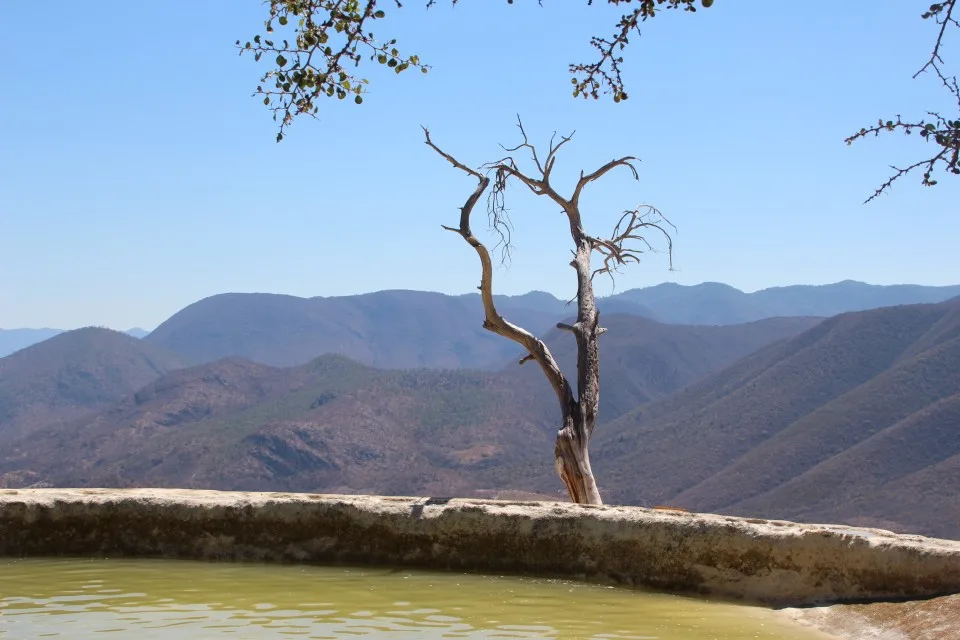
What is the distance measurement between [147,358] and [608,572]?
8130cm

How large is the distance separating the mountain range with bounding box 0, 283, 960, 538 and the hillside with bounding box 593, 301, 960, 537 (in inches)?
3.1

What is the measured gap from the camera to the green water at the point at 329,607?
4.14 meters

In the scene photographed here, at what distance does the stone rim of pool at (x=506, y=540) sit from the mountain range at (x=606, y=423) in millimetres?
25427

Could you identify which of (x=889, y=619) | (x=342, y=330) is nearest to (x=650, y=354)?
(x=889, y=619)

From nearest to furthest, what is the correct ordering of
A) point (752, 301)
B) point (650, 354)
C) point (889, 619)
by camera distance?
point (889, 619) < point (650, 354) < point (752, 301)

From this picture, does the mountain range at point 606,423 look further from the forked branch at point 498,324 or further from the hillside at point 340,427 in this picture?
the forked branch at point 498,324

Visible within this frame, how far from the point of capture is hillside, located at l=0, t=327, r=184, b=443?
2864 inches

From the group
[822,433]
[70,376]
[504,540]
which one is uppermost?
[70,376]

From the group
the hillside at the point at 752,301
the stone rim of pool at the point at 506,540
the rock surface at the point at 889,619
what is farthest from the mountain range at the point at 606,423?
the hillside at the point at 752,301

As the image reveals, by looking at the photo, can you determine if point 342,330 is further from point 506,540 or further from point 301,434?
point 506,540

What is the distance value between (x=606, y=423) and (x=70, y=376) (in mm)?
39530

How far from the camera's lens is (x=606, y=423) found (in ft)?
174

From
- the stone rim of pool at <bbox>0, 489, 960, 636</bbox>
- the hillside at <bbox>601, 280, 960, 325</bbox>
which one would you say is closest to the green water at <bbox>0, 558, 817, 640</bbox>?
the stone rim of pool at <bbox>0, 489, 960, 636</bbox>

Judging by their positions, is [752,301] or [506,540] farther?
[752,301]
